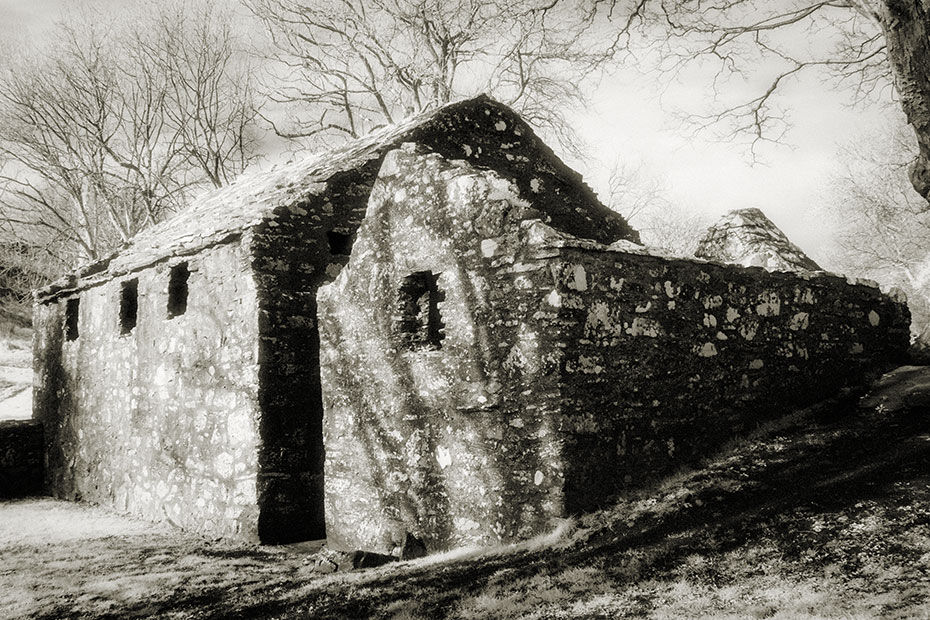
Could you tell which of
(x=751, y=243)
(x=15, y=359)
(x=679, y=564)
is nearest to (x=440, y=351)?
(x=679, y=564)

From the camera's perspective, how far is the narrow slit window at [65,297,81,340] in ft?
42.9

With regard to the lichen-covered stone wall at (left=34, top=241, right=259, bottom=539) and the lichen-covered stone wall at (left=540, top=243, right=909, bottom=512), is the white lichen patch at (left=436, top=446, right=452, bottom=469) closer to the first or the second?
the lichen-covered stone wall at (left=540, top=243, right=909, bottom=512)

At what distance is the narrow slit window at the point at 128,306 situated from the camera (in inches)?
435

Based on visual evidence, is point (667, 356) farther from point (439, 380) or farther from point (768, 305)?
point (439, 380)

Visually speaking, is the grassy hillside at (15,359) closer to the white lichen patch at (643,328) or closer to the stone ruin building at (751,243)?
the stone ruin building at (751,243)

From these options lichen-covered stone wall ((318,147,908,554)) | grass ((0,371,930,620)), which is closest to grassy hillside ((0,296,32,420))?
grass ((0,371,930,620))

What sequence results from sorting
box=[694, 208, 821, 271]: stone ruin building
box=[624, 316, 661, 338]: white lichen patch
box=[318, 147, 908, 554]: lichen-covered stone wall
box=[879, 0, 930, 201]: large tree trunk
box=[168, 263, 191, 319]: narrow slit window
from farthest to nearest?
box=[694, 208, 821, 271]: stone ruin building
box=[168, 263, 191, 319]: narrow slit window
box=[879, 0, 930, 201]: large tree trunk
box=[624, 316, 661, 338]: white lichen patch
box=[318, 147, 908, 554]: lichen-covered stone wall

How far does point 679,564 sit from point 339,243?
6.03 meters

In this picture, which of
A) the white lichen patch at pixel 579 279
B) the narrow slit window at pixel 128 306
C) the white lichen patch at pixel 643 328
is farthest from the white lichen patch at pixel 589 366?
the narrow slit window at pixel 128 306

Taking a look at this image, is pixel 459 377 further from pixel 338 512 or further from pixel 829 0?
pixel 829 0

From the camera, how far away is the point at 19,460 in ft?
43.5

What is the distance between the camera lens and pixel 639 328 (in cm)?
638

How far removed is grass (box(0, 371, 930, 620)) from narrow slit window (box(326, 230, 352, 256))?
3.80 m

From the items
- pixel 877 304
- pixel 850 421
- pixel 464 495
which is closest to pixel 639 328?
pixel 464 495
